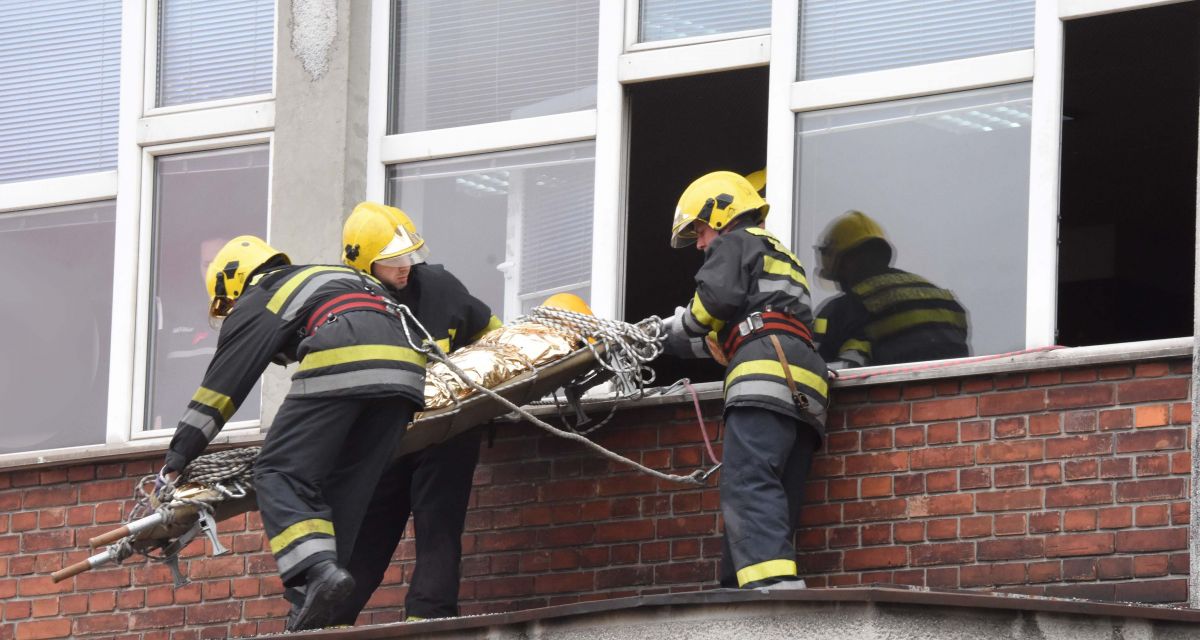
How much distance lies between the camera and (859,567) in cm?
834

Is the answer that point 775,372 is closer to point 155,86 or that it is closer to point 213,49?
point 213,49

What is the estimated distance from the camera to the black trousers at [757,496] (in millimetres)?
7828

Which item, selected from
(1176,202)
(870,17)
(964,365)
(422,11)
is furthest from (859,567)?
(1176,202)

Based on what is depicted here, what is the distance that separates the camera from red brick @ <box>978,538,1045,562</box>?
7957mm

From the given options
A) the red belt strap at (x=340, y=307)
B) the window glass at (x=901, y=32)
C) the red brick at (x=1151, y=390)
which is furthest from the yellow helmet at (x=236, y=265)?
the red brick at (x=1151, y=390)

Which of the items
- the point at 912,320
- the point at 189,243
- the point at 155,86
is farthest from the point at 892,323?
the point at 155,86

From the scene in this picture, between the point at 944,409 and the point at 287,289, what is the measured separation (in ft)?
8.19

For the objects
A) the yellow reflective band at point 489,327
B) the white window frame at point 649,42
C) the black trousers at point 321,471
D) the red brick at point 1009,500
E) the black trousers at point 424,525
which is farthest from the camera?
the white window frame at point 649,42

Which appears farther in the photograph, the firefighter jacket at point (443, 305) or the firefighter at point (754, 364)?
the firefighter jacket at point (443, 305)

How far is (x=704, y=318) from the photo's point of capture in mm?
8328

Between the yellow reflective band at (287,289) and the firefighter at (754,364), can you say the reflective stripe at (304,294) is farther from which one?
the firefighter at (754,364)

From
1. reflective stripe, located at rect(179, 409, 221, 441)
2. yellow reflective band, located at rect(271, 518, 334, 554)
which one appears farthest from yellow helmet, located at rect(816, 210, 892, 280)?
reflective stripe, located at rect(179, 409, 221, 441)

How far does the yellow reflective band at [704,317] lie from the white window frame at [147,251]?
2388 mm

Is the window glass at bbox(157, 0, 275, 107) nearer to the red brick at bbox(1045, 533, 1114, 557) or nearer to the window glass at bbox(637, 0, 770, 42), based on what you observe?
the window glass at bbox(637, 0, 770, 42)
